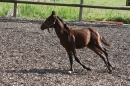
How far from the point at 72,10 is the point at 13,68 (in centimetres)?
972

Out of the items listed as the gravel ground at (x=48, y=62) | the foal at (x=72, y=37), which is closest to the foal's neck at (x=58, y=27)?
the foal at (x=72, y=37)

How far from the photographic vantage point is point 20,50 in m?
9.09

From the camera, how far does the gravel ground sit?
21.5 feet

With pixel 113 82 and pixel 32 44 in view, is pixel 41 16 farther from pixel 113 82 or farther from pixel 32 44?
pixel 113 82

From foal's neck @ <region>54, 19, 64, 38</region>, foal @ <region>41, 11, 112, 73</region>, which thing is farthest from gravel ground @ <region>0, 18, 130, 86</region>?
foal's neck @ <region>54, 19, 64, 38</region>

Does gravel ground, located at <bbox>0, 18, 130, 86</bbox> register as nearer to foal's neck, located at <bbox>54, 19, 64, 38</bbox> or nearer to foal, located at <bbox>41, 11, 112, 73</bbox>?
foal, located at <bbox>41, 11, 112, 73</bbox>

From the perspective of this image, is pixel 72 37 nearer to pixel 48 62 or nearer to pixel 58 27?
pixel 58 27

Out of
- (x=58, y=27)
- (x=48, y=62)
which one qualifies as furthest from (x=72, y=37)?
(x=48, y=62)

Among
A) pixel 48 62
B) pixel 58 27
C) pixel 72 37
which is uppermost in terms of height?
pixel 58 27

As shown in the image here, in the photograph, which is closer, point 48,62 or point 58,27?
point 58,27

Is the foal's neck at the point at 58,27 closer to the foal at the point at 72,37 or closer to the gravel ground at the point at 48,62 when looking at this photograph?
the foal at the point at 72,37

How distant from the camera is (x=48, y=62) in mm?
8047

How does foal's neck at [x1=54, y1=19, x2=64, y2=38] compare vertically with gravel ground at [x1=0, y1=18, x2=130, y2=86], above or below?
above

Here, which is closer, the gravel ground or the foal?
the gravel ground
